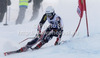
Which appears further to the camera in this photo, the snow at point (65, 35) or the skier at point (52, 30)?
the skier at point (52, 30)

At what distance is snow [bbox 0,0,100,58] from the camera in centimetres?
383

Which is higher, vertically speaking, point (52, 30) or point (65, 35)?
point (52, 30)

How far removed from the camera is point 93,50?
12.7 ft

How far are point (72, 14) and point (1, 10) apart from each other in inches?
141

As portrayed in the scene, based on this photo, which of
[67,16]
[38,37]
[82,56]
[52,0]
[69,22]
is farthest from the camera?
[52,0]

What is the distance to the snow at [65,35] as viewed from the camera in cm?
383

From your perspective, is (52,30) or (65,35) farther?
(65,35)

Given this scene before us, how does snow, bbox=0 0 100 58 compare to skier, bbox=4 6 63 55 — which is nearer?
snow, bbox=0 0 100 58

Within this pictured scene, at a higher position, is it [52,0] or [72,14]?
[52,0]

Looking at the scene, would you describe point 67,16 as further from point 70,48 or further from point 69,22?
point 70,48

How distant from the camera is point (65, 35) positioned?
23.4ft

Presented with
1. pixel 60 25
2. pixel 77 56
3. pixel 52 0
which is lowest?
pixel 77 56

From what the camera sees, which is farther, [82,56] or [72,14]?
[72,14]

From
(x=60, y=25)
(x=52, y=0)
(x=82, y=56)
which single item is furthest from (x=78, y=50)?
(x=52, y=0)
